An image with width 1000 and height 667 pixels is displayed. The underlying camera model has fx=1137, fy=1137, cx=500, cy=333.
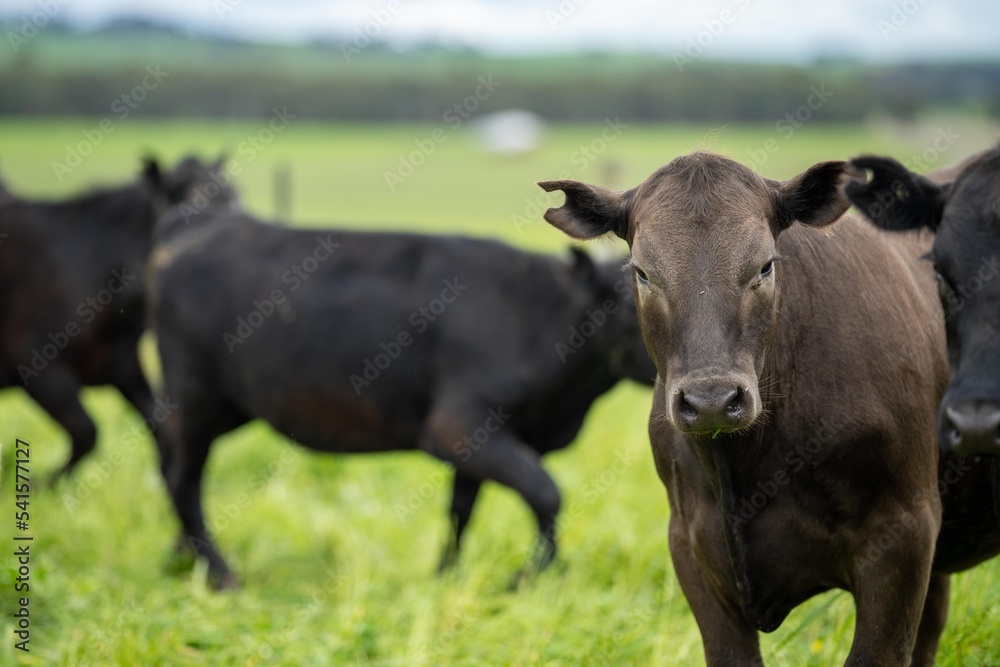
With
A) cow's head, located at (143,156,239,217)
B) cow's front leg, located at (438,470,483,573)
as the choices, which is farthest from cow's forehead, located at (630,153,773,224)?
cow's head, located at (143,156,239,217)

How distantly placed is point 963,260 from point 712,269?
2.58ft

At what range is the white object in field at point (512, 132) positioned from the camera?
49.1 meters

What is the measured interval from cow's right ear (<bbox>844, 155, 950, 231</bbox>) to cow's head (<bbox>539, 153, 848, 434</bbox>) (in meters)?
0.42

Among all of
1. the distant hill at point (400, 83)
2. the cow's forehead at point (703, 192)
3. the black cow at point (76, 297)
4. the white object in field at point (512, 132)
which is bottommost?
the white object in field at point (512, 132)

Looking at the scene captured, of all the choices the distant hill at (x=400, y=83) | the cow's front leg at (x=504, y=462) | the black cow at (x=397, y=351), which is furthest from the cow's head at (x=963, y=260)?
the distant hill at (x=400, y=83)

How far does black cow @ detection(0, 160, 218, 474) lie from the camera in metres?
7.93

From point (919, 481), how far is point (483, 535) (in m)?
3.77

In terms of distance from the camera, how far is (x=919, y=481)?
10.6 feet

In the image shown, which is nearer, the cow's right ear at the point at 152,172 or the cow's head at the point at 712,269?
the cow's head at the point at 712,269

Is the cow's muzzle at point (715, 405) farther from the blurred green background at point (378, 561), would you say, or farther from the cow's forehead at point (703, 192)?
the blurred green background at point (378, 561)

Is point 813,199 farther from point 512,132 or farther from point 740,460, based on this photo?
point 512,132

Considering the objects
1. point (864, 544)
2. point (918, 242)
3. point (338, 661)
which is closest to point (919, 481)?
point (864, 544)

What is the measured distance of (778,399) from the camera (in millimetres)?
3279

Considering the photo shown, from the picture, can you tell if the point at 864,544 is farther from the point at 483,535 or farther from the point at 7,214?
the point at 7,214
